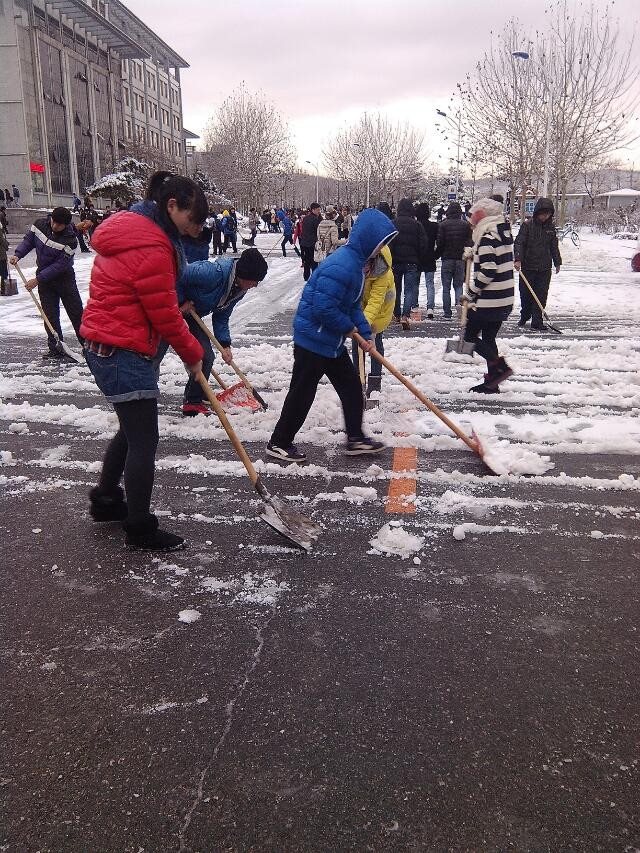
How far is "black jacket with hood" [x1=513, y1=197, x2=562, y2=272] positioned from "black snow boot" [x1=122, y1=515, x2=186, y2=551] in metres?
8.65

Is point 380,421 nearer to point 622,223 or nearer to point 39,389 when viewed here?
point 39,389

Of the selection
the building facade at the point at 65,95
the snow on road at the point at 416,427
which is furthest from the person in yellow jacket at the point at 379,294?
the building facade at the point at 65,95

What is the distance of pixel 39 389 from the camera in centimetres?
681

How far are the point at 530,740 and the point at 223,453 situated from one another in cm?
326

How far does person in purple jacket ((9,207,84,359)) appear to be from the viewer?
8164mm

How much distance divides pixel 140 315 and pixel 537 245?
29.2 ft

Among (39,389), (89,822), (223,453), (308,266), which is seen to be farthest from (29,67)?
(89,822)

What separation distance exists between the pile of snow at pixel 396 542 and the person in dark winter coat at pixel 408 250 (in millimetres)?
7128

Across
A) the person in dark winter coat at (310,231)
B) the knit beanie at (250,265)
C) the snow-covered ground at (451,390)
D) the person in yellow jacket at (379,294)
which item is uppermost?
the person in dark winter coat at (310,231)

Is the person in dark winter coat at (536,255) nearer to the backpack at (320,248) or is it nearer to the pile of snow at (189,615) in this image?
the backpack at (320,248)

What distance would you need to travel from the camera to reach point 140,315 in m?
3.15

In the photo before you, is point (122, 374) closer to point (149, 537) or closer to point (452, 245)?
point (149, 537)

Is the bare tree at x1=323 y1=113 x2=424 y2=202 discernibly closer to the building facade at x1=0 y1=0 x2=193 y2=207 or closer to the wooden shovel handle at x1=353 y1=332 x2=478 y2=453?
the building facade at x1=0 y1=0 x2=193 y2=207

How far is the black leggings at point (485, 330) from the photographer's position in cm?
654
